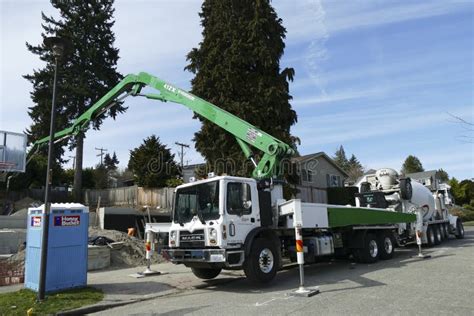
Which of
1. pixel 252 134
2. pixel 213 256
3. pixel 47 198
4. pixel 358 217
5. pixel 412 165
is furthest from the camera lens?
pixel 412 165

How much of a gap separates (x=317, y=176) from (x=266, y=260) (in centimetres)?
3334

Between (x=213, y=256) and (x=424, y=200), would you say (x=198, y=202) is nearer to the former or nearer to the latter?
(x=213, y=256)

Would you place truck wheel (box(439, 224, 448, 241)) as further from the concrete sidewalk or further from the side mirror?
the side mirror

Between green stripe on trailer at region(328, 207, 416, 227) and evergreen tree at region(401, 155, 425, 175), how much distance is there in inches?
3139

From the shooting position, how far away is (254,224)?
10.7m

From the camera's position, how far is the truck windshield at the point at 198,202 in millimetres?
10344

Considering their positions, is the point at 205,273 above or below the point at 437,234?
below

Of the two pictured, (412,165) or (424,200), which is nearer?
(424,200)

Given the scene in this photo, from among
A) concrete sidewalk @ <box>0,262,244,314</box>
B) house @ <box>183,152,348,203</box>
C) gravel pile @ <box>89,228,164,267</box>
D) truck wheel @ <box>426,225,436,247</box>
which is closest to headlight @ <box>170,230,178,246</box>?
concrete sidewalk @ <box>0,262,244,314</box>

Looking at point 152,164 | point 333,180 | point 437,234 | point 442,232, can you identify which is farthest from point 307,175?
point 437,234

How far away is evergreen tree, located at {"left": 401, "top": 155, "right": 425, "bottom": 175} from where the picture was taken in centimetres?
8988

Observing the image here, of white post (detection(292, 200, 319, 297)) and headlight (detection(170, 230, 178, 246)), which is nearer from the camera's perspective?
white post (detection(292, 200, 319, 297))

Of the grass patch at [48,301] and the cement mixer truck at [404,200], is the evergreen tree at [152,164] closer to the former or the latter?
the cement mixer truck at [404,200]

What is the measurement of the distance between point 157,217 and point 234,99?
27.3 feet
